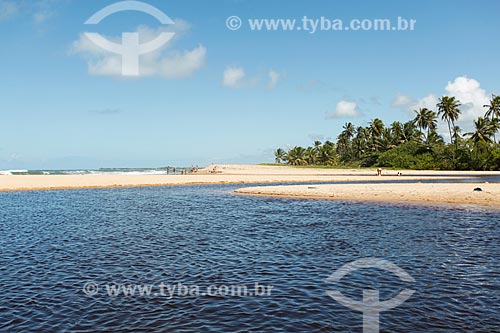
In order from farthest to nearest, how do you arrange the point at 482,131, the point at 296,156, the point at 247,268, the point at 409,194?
1. the point at 296,156
2. the point at 482,131
3. the point at 409,194
4. the point at 247,268

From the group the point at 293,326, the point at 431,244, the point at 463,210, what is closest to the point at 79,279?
the point at 293,326

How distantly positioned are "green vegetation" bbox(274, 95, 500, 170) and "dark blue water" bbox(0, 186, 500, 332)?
85522 millimetres

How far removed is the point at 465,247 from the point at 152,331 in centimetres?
1464

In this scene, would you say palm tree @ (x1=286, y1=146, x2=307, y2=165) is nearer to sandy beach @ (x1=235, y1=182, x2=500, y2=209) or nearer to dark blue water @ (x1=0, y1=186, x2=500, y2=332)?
sandy beach @ (x1=235, y1=182, x2=500, y2=209)

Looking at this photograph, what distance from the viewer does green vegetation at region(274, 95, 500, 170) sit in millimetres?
102500

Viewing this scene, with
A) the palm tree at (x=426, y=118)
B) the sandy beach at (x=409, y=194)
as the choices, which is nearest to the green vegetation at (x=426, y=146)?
the palm tree at (x=426, y=118)

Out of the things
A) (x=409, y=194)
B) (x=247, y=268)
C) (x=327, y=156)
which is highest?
(x=327, y=156)

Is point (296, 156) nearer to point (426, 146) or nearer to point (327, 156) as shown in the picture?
point (327, 156)

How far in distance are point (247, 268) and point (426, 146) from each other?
378 ft

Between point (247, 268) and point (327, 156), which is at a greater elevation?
point (327, 156)

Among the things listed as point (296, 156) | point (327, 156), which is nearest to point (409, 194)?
point (327, 156)

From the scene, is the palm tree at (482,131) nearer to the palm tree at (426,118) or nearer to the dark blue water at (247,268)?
the palm tree at (426,118)

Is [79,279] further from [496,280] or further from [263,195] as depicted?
[263,195]

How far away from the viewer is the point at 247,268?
47.6 feet
